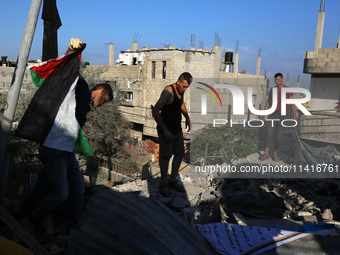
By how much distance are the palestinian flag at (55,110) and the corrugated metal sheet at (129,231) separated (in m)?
0.64

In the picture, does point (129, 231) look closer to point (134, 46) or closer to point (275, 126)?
point (275, 126)

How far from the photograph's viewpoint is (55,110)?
8.98 ft

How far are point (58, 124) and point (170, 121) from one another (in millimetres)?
2017

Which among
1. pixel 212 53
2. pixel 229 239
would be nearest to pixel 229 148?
pixel 229 239

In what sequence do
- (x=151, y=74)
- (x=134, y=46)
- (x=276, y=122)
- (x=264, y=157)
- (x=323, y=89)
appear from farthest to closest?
(x=134, y=46)
(x=151, y=74)
(x=323, y=89)
(x=264, y=157)
(x=276, y=122)

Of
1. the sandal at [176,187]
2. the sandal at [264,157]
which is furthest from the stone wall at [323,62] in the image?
the sandal at [176,187]

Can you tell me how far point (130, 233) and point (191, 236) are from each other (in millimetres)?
639

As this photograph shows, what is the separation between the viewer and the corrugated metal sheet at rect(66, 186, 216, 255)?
2041 mm

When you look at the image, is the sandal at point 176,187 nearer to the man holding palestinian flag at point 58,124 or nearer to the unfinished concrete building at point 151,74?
the man holding palestinian flag at point 58,124

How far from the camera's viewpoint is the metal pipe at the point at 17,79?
321cm

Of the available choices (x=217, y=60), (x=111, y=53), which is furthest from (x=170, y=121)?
(x=111, y=53)

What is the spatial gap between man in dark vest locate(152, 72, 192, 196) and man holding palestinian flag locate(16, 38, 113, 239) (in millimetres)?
1501

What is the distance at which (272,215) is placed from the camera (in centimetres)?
417

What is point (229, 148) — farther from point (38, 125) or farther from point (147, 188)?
point (38, 125)
